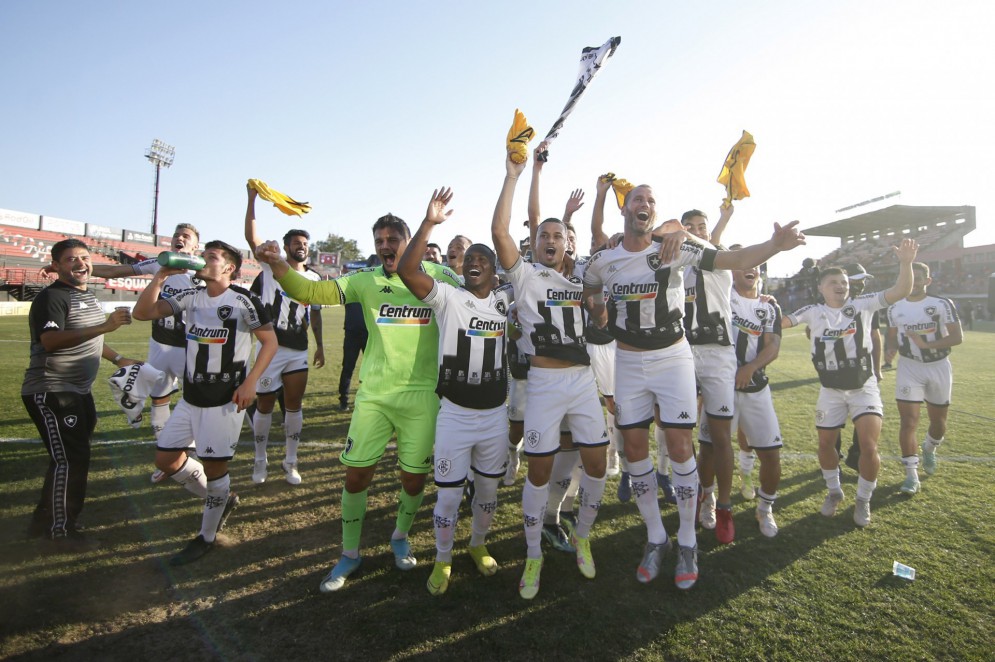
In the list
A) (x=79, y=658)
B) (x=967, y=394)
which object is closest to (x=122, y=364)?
(x=79, y=658)

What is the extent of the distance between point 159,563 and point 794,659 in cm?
471

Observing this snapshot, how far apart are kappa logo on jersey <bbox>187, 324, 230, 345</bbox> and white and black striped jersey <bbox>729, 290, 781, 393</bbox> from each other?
201 inches

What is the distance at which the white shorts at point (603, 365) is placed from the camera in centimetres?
565

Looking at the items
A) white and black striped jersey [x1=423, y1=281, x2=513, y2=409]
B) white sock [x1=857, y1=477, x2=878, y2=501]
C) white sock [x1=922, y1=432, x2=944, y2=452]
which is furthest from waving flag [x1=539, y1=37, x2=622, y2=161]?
white sock [x1=922, y1=432, x2=944, y2=452]

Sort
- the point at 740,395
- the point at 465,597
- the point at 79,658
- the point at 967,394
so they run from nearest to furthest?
the point at 79,658
the point at 465,597
the point at 740,395
the point at 967,394

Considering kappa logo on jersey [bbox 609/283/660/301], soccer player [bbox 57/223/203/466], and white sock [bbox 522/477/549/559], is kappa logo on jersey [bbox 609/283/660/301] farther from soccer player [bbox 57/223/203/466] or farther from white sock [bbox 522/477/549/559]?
soccer player [bbox 57/223/203/466]

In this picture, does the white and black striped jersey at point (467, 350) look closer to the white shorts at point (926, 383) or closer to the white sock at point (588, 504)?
the white sock at point (588, 504)

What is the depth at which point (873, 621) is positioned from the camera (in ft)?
10.9

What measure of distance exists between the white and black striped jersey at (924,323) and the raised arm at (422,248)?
651 centimetres

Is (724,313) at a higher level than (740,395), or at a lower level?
higher

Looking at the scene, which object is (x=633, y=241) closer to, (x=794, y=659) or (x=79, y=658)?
(x=794, y=659)

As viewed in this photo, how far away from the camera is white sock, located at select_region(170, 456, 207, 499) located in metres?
4.30

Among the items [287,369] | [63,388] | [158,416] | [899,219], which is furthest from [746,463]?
[899,219]

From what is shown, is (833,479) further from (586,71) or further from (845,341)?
(586,71)
